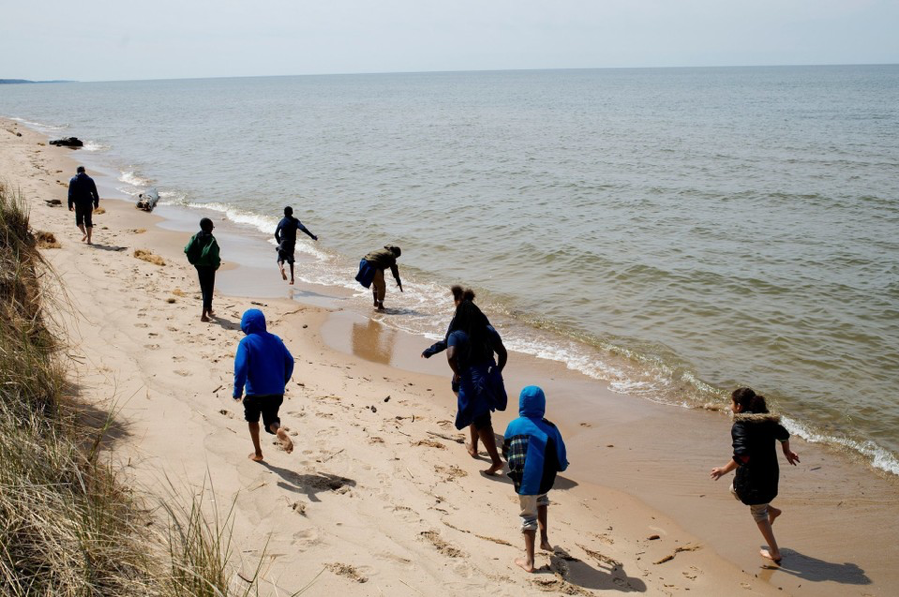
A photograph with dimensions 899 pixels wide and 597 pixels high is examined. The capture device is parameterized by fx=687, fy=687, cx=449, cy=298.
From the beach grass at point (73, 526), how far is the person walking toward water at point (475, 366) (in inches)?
108

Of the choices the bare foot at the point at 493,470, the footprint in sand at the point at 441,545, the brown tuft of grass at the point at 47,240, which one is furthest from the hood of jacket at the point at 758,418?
the brown tuft of grass at the point at 47,240

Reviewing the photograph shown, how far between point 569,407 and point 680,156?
88.1ft

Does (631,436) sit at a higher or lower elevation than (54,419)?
lower

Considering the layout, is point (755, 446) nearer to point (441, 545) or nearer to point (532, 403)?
point (532, 403)

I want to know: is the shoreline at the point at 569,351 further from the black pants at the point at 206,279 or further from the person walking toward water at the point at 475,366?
the person walking toward water at the point at 475,366

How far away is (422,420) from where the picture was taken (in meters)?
8.20

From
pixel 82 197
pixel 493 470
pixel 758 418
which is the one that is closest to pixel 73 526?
pixel 493 470

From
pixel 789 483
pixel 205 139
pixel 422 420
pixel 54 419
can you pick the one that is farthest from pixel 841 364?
pixel 205 139

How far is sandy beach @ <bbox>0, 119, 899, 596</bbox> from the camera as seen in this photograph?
4.90 metres

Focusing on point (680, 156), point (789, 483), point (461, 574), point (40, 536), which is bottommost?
point (789, 483)

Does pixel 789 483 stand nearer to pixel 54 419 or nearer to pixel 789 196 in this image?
pixel 54 419

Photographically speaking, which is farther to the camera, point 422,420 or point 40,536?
point 422,420

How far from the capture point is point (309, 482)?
582cm

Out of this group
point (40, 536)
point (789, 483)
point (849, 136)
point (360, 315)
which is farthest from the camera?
point (849, 136)
